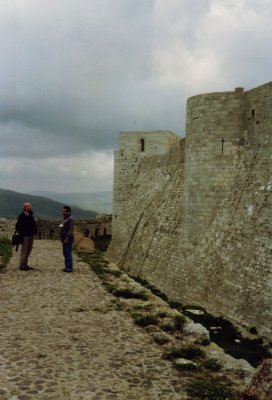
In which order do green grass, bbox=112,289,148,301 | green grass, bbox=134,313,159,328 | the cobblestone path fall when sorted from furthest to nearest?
green grass, bbox=112,289,148,301 < green grass, bbox=134,313,159,328 < the cobblestone path

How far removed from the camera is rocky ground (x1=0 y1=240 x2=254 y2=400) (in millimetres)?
5062

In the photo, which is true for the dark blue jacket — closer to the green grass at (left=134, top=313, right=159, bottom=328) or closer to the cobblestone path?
the cobblestone path

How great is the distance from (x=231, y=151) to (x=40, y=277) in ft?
26.4

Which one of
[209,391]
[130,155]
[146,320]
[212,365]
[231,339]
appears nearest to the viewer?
[209,391]

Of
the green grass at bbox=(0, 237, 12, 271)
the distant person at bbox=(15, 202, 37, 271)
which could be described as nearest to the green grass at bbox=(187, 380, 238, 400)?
the distant person at bbox=(15, 202, 37, 271)

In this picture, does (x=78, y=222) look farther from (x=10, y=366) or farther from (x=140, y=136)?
(x=10, y=366)

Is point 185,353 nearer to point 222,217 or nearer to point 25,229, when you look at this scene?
point 25,229

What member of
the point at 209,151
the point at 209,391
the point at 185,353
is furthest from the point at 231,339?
the point at 209,151

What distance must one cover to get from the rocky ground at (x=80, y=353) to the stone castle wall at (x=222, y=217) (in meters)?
4.27

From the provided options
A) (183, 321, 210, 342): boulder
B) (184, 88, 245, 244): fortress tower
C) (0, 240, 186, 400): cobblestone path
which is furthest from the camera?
(184, 88, 245, 244): fortress tower

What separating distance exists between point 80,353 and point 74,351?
12cm

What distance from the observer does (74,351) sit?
6344 millimetres

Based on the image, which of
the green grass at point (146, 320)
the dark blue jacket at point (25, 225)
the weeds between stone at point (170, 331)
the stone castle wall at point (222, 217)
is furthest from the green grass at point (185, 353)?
the dark blue jacket at point (25, 225)

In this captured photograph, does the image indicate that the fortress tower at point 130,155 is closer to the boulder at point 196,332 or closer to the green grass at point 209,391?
the boulder at point 196,332
